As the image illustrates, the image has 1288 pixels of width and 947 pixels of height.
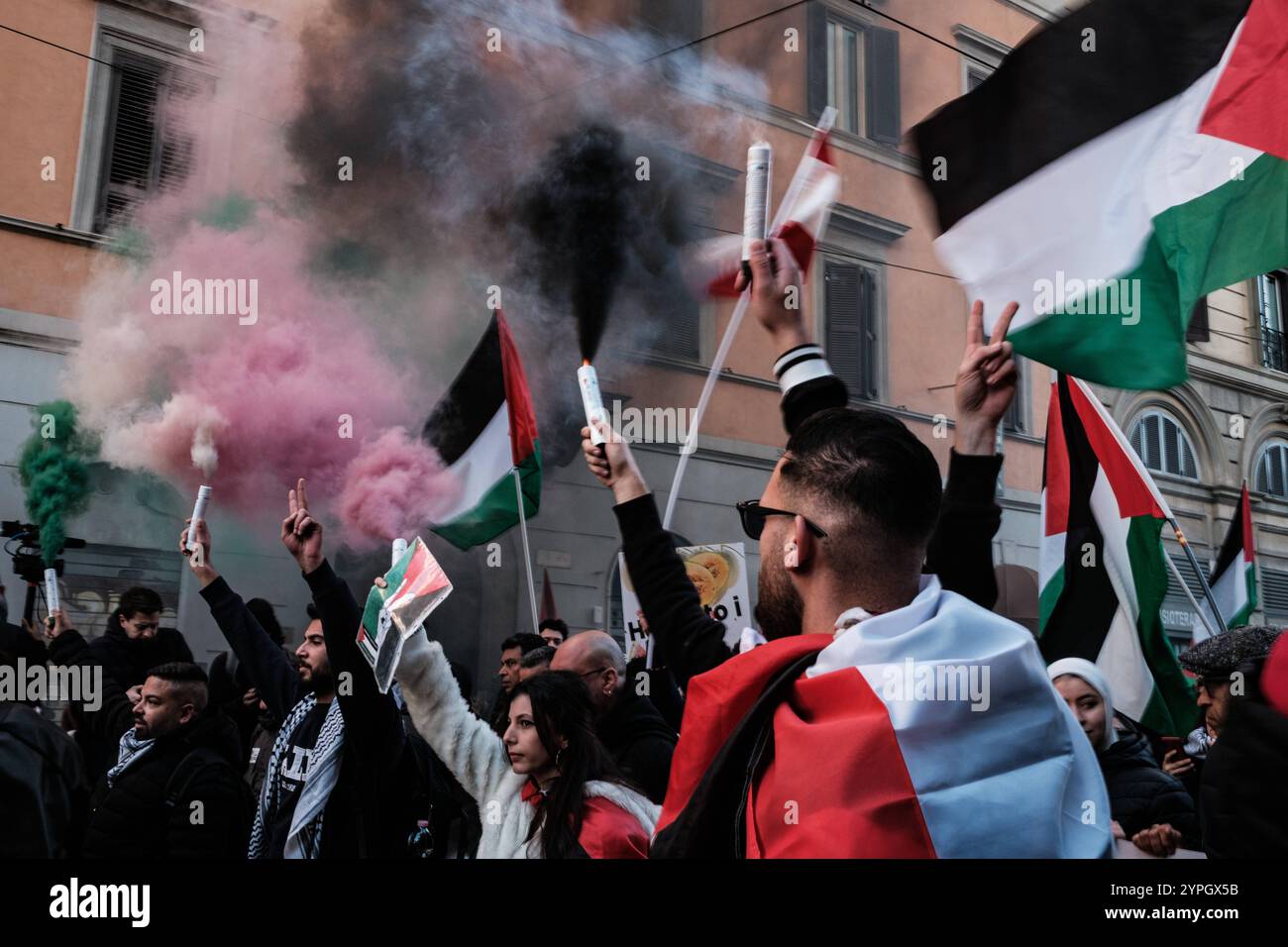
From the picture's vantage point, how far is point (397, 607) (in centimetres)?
298

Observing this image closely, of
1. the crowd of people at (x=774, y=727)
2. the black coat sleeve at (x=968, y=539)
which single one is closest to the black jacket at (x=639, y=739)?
the crowd of people at (x=774, y=727)

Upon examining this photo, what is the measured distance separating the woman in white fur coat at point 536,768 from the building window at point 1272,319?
36.9 ft

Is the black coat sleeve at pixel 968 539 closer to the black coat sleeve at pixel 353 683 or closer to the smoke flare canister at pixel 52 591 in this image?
the black coat sleeve at pixel 353 683

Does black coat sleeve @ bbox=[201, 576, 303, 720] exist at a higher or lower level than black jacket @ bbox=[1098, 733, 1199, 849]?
higher

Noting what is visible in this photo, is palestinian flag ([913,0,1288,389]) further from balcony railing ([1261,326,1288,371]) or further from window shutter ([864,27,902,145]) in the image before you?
balcony railing ([1261,326,1288,371])

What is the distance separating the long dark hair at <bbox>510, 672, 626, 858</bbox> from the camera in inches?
115

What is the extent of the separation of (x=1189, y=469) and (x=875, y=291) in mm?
4658

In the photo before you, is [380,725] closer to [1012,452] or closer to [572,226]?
[572,226]

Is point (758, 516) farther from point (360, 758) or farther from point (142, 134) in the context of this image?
point (142, 134)

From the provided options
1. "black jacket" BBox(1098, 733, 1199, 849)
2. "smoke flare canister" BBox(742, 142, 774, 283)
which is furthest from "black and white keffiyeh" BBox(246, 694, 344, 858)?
"black jacket" BBox(1098, 733, 1199, 849)

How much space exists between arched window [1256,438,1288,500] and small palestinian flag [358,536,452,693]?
511 inches

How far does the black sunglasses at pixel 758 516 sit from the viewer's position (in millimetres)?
1693

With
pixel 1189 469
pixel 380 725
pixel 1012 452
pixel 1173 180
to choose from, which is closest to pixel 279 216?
pixel 380 725

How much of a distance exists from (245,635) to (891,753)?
317 centimetres
